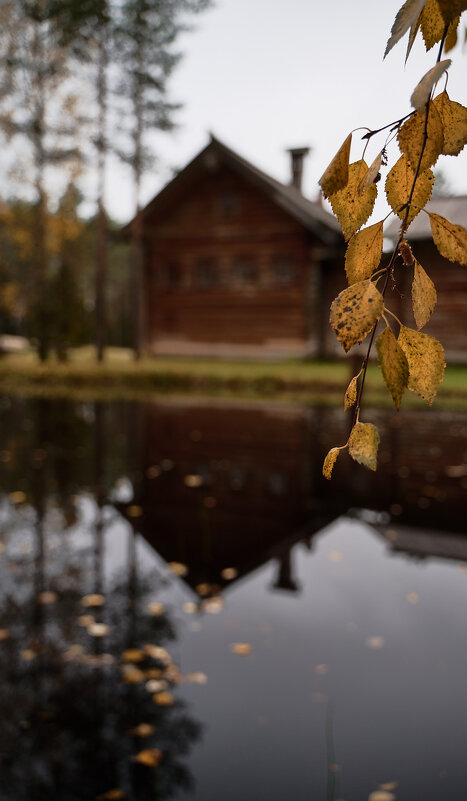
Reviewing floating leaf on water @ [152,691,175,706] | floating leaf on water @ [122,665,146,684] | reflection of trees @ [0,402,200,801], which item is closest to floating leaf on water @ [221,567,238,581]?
reflection of trees @ [0,402,200,801]

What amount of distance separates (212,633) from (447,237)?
121 inches

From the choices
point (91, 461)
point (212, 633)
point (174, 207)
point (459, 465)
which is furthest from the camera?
point (174, 207)

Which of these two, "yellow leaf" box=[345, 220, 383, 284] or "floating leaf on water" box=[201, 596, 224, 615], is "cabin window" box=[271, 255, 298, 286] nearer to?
"floating leaf on water" box=[201, 596, 224, 615]

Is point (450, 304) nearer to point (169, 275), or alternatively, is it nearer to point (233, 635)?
point (169, 275)

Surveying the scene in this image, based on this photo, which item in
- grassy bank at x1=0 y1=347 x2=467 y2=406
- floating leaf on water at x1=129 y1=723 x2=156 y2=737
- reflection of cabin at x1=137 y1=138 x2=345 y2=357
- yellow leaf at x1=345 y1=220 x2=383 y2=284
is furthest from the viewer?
reflection of cabin at x1=137 y1=138 x2=345 y2=357

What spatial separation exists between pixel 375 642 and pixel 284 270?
55.3ft

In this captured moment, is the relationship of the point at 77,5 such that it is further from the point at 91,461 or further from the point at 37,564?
the point at 37,564

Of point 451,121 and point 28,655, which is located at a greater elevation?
point 451,121

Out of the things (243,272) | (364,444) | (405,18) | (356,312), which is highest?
(243,272)

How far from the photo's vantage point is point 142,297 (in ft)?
70.3

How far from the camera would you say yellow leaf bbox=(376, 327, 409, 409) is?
0.60m

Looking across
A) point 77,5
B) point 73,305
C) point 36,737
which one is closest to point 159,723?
point 36,737

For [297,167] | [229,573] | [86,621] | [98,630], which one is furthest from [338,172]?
[297,167]

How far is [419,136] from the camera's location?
0.65 metres
